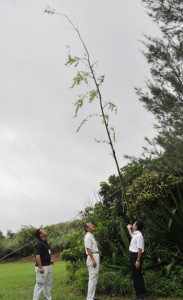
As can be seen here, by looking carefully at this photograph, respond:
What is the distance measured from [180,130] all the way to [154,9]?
447 centimetres

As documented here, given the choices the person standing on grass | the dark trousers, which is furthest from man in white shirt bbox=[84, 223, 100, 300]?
the person standing on grass

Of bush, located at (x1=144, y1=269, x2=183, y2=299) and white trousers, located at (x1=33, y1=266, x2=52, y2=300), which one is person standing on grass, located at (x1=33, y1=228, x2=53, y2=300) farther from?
bush, located at (x1=144, y1=269, x2=183, y2=299)

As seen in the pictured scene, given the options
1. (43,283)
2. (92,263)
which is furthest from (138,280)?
(43,283)

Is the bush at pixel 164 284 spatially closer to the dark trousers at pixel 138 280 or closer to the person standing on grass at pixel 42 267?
the dark trousers at pixel 138 280

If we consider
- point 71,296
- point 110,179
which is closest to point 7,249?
point 110,179

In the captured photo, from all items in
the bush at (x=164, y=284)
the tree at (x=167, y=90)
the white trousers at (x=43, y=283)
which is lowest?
the bush at (x=164, y=284)

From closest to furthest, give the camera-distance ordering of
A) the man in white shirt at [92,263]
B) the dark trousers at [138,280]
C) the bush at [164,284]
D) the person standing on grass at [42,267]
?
1. the dark trousers at [138,280]
2. the man in white shirt at [92,263]
3. the person standing on grass at [42,267]
4. the bush at [164,284]

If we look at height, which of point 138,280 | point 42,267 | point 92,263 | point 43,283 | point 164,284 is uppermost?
point 42,267

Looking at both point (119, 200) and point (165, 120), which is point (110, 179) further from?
point (165, 120)

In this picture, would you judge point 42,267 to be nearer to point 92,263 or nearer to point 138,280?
point 92,263

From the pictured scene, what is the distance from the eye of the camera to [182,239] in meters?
9.76

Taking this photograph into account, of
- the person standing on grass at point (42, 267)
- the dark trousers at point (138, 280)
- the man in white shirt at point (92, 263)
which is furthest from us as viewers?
the person standing on grass at point (42, 267)

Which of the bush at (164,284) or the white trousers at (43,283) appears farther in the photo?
the bush at (164,284)

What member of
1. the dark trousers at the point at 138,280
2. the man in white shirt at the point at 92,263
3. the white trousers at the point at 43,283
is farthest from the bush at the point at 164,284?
the white trousers at the point at 43,283
